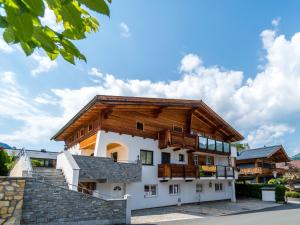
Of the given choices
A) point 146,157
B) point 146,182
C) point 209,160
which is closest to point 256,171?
point 209,160

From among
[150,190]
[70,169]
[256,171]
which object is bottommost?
[150,190]

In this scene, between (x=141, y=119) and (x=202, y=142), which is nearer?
(x=141, y=119)

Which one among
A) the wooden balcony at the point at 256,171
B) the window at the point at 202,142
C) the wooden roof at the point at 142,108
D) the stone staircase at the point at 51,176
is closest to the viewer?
the stone staircase at the point at 51,176

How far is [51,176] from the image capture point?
16062 millimetres

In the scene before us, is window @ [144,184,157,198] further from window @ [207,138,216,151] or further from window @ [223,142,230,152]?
window @ [223,142,230,152]

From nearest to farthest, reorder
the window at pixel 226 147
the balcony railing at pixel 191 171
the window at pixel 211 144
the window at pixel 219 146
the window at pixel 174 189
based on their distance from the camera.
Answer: the balcony railing at pixel 191 171 → the window at pixel 174 189 → the window at pixel 211 144 → the window at pixel 219 146 → the window at pixel 226 147

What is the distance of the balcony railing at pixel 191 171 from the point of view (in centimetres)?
2153

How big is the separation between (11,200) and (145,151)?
39.8ft

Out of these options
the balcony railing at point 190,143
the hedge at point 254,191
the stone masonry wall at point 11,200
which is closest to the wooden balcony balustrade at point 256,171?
the hedge at point 254,191

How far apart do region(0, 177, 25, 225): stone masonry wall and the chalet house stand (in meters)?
3.32

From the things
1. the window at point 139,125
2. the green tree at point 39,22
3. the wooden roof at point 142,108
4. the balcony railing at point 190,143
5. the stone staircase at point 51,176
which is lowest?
the stone staircase at point 51,176

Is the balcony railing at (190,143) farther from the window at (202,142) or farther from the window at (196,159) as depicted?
the window at (196,159)

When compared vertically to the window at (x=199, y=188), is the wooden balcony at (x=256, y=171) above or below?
above

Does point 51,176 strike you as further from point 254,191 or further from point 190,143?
point 254,191
